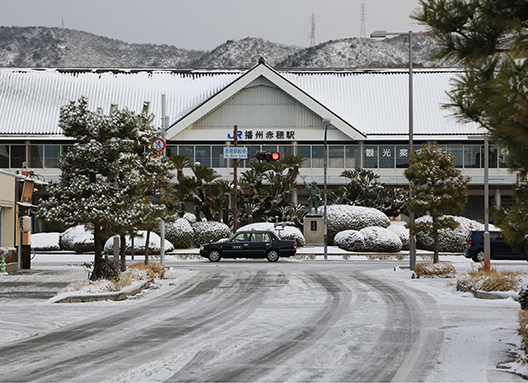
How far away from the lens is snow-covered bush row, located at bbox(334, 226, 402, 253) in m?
36.7

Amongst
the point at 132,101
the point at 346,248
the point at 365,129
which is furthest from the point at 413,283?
the point at 132,101

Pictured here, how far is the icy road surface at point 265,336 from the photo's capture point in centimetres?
808

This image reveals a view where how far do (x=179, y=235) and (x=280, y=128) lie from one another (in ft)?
52.8

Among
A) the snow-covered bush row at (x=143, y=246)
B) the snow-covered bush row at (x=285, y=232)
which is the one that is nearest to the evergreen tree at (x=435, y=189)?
the snow-covered bush row at (x=285, y=232)

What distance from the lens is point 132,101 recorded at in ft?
176

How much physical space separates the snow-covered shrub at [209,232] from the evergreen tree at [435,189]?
1787 centimetres

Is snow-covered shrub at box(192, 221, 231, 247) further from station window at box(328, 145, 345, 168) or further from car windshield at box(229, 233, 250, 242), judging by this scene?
station window at box(328, 145, 345, 168)

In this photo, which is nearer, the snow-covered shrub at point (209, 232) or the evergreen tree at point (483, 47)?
the evergreen tree at point (483, 47)

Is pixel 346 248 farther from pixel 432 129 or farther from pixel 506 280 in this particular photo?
A: pixel 506 280

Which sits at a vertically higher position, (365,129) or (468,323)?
(365,129)

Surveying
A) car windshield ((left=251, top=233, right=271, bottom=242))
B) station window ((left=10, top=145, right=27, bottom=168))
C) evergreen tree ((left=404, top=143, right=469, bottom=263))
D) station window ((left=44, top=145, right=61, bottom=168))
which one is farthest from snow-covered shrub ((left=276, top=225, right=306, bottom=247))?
station window ((left=10, top=145, right=27, bottom=168))

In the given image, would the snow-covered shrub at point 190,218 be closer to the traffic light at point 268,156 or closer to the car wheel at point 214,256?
the traffic light at point 268,156

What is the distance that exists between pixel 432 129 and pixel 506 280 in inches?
1428

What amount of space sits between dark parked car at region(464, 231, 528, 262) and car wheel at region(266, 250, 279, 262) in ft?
28.6
